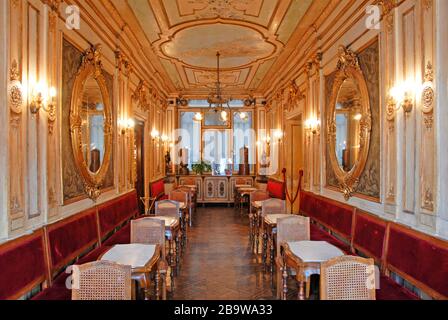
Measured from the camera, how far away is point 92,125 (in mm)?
4770

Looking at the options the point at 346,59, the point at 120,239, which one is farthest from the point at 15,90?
the point at 346,59

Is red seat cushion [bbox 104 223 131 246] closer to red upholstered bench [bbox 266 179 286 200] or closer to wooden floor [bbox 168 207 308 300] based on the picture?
wooden floor [bbox 168 207 308 300]

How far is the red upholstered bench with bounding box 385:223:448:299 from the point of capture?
2502 millimetres

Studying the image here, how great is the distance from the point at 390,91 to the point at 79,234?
3936 millimetres

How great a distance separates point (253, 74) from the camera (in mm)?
9680

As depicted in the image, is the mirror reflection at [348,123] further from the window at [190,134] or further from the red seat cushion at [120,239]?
the window at [190,134]

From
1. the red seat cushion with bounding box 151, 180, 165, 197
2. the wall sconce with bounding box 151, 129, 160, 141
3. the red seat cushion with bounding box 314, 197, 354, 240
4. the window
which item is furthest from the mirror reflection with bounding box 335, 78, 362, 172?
the window

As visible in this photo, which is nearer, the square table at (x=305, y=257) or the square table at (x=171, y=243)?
the square table at (x=305, y=257)

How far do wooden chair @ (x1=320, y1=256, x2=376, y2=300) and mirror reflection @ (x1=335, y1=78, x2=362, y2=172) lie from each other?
251 cm

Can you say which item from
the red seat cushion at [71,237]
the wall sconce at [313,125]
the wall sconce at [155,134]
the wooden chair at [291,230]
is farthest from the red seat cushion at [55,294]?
the wall sconce at [155,134]

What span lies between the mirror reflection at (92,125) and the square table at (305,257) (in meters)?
3.01

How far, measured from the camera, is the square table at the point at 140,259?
8.86 ft

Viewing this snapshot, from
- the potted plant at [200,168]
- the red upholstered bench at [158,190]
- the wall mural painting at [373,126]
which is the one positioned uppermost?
the wall mural painting at [373,126]

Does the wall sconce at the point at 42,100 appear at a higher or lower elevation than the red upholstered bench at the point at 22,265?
higher
